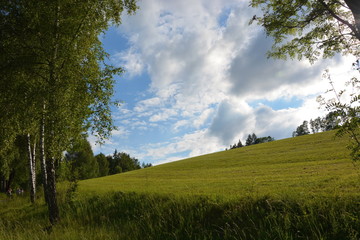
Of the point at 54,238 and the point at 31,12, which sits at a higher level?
the point at 31,12

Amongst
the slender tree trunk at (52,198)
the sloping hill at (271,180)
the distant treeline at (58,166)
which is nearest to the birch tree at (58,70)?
the slender tree trunk at (52,198)

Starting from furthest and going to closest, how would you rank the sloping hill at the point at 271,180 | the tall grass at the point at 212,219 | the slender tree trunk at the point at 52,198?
the slender tree trunk at the point at 52,198
the sloping hill at the point at 271,180
the tall grass at the point at 212,219

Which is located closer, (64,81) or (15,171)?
(64,81)

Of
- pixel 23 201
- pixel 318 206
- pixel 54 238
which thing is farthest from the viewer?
pixel 23 201

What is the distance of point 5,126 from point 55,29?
24.4ft

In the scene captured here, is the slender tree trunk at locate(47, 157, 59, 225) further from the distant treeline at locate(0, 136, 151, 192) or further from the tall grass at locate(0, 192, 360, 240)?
the distant treeline at locate(0, 136, 151, 192)

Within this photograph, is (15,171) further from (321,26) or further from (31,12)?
(321,26)

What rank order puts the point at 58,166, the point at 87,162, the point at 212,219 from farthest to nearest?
the point at 87,162 < the point at 58,166 < the point at 212,219

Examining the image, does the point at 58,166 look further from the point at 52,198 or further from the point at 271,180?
the point at 271,180

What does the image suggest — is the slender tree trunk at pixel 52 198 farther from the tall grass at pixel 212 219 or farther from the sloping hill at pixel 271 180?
the sloping hill at pixel 271 180

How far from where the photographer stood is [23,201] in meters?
23.1

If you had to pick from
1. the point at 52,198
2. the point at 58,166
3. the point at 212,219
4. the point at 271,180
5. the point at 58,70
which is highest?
the point at 58,70

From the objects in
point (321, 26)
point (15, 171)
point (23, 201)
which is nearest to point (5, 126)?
point (23, 201)

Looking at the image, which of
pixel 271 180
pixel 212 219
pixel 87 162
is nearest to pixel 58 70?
pixel 212 219
